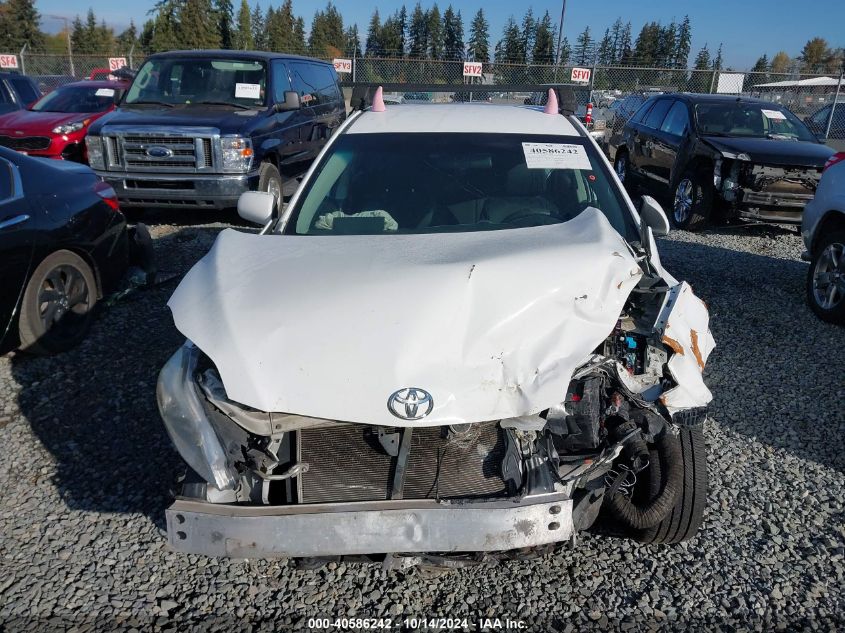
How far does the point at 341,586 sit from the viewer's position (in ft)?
9.66

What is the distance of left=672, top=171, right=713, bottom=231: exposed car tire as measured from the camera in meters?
9.22

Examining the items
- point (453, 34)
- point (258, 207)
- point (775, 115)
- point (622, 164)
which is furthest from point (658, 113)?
point (453, 34)

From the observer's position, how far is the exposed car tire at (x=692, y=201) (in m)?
9.22

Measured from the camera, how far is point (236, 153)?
8.16 metres

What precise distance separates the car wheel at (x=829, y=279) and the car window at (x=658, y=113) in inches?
192

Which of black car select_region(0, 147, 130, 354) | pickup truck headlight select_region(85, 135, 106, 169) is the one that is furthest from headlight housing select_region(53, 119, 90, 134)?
black car select_region(0, 147, 130, 354)

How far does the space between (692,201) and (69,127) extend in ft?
30.0

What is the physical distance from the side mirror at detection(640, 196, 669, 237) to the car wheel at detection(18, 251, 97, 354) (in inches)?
163

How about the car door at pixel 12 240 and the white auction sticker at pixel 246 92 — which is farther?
the white auction sticker at pixel 246 92

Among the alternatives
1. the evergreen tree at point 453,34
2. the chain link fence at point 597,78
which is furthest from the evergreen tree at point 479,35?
the chain link fence at point 597,78

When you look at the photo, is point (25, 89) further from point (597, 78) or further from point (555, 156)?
point (597, 78)

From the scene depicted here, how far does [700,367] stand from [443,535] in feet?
4.32

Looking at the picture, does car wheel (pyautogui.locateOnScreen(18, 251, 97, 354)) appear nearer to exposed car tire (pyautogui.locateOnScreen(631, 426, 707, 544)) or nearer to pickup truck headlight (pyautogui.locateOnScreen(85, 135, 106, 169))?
pickup truck headlight (pyautogui.locateOnScreen(85, 135, 106, 169))

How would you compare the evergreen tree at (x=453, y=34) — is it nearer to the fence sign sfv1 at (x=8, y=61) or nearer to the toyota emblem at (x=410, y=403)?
the fence sign sfv1 at (x=8, y=61)
